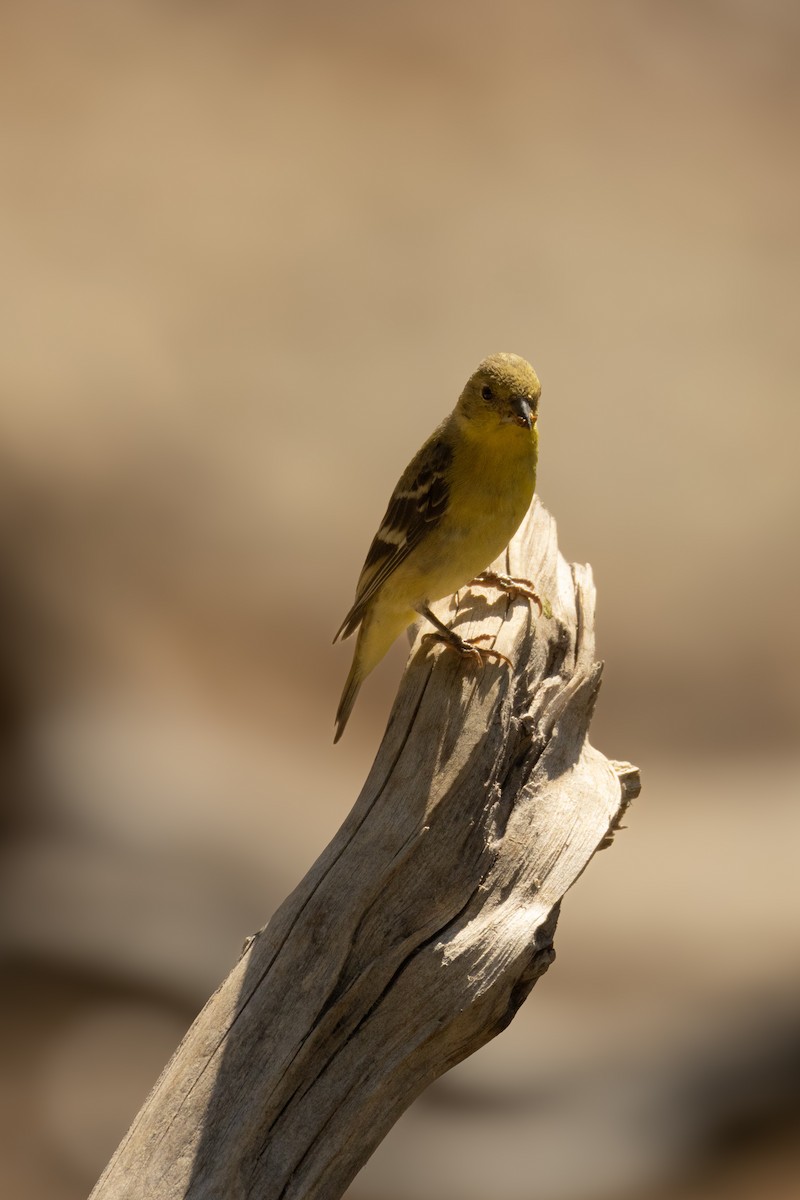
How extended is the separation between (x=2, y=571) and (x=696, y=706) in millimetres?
6445

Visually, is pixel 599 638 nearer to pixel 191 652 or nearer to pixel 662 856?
pixel 662 856

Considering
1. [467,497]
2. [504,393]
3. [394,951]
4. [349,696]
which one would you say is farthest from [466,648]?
[394,951]

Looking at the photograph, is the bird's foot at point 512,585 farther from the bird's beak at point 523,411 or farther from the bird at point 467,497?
the bird's beak at point 523,411

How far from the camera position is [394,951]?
385 centimetres

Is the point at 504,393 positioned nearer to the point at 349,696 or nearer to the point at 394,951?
the point at 349,696

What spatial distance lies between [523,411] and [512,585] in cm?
77

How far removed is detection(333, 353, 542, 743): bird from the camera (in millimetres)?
4734

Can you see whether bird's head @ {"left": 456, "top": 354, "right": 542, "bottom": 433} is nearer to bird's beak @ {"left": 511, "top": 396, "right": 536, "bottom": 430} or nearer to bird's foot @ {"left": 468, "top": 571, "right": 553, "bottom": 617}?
bird's beak @ {"left": 511, "top": 396, "right": 536, "bottom": 430}

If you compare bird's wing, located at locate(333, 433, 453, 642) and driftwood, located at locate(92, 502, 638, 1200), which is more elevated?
bird's wing, located at locate(333, 433, 453, 642)

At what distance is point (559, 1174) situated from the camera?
7.95 m

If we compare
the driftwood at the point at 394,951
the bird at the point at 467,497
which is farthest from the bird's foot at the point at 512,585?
the driftwood at the point at 394,951

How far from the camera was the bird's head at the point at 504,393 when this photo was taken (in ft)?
15.4

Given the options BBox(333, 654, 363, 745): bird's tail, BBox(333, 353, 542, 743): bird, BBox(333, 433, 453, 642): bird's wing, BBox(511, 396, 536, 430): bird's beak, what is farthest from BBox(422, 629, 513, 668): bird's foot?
BBox(511, 396, 536, 430): bird's beak

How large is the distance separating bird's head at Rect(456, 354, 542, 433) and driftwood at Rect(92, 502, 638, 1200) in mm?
911
